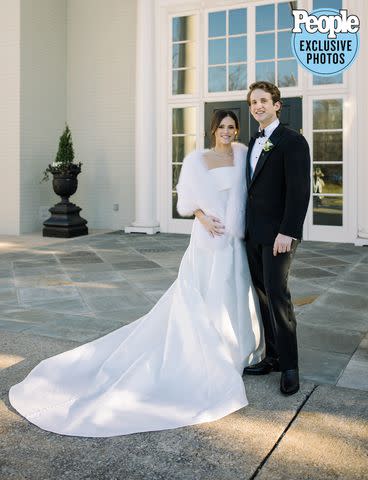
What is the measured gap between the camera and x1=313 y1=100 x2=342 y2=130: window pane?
7789mm

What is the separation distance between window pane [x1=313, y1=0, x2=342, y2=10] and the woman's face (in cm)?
607

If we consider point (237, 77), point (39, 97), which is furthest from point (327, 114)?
point (39, 97)

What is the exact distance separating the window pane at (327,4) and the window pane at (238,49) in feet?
3.67

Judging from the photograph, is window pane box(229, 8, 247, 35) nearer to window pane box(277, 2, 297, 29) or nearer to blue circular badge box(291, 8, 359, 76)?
window pane box(277, 2, 297, 29)

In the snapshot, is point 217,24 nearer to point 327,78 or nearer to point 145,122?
point 145,122

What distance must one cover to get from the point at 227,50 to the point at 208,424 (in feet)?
24.0

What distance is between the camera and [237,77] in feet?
27.7

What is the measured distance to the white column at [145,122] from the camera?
8578 millimetres

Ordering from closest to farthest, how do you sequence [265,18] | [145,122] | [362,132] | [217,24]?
1. [362,132]
2. [265,18]
3. [217,24]
4. [145,122]

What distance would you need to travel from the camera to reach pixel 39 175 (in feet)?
29.9

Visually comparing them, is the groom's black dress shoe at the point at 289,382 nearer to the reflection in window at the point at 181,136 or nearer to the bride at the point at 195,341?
the bride at the point at 195,341

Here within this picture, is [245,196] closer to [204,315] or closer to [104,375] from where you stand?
[204,315]

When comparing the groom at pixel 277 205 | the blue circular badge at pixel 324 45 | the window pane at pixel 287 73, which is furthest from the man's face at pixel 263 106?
the window pane at pixel 287 73

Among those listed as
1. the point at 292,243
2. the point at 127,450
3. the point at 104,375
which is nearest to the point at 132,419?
the point at 127,450
